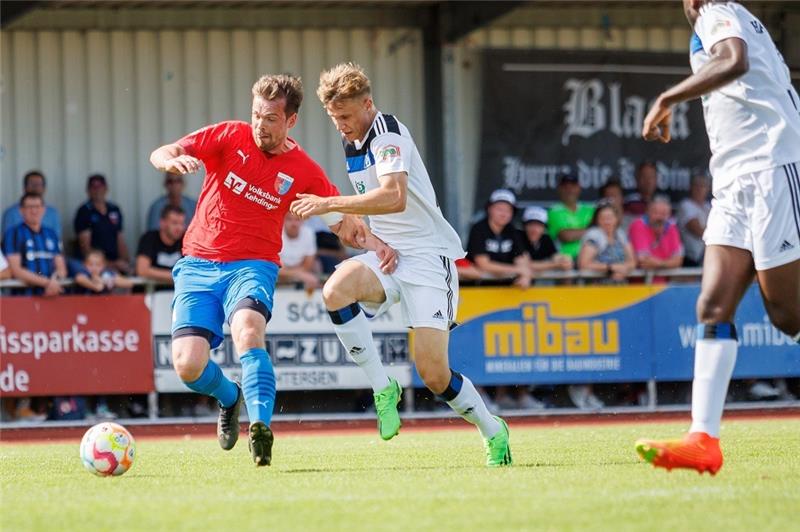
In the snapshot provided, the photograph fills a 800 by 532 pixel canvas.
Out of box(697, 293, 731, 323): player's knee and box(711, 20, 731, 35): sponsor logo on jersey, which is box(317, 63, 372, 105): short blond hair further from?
box(697, 293, 731, 323): player's knee

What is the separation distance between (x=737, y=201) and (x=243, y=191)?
3.13 m

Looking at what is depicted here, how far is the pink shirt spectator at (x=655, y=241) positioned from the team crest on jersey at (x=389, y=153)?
8451 millimetres

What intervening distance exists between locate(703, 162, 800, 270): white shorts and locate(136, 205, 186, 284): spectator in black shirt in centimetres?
889

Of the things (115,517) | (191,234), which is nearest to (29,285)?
(191,234)

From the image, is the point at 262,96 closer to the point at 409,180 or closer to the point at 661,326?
the point at 409,180

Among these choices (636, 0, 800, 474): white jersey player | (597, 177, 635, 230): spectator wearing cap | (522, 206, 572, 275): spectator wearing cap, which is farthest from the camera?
(597, 177, 635, 230): spectator wearing cap

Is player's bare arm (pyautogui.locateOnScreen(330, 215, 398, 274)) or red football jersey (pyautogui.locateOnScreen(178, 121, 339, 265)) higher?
red football jersey (pyautogui.locateOnScreen(178, 121, 339, 265))

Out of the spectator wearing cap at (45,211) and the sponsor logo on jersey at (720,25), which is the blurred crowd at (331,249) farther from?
the sponsor logo on jersey at (720,25)

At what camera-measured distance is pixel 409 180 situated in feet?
27.0

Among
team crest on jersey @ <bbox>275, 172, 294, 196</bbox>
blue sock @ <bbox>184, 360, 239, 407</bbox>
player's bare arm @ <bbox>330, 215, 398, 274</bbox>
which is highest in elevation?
team crest on jersey @ <bbox>275, 172, 294, 196</bbox>

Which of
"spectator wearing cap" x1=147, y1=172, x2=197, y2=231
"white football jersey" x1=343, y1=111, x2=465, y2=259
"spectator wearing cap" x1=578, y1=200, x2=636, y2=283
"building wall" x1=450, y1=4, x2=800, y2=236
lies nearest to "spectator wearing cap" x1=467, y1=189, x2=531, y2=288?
"spectator wearing cap" x1=578, y1=200, x2=636, y2=283

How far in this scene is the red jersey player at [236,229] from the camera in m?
7.96

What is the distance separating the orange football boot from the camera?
6316 millimetres

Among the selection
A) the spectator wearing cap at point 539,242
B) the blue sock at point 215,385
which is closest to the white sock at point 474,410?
the blue sock at point 215,385
